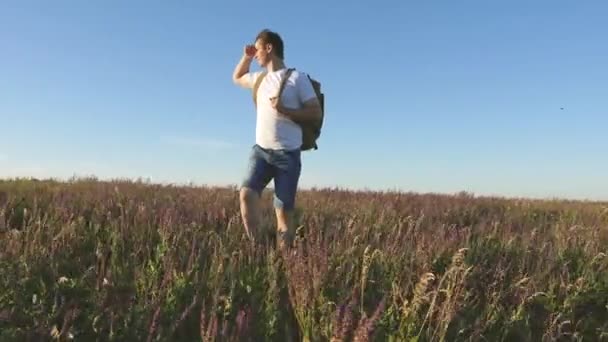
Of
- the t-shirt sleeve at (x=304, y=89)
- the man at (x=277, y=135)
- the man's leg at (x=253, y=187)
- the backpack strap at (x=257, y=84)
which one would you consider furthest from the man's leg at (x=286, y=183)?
the backpack strap at (x=257, y=84)

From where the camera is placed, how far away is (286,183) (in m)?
5.06

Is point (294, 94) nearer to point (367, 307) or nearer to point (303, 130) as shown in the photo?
point (303, 130)

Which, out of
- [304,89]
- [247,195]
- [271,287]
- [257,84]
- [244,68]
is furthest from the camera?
[244,68]

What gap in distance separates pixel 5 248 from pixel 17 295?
31.4 inches

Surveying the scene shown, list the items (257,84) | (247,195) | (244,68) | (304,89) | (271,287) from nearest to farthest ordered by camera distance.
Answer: (271,287) < (304,89) < (247,195) < (257,84) < (244,68)

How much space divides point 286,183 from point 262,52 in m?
1.16

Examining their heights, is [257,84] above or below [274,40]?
below

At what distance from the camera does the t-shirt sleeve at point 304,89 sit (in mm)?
5004

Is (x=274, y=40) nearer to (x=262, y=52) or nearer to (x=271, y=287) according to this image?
(x=262, y=52)

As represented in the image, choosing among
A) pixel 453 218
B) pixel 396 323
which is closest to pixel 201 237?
pixel 396 323

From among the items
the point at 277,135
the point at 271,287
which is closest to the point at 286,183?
the point at 277,135

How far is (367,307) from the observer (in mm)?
4152

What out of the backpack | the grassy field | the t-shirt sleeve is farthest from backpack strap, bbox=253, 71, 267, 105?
the grassy field

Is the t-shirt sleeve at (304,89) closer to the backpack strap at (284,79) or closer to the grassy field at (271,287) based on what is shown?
the backpack strap at (284,79)
